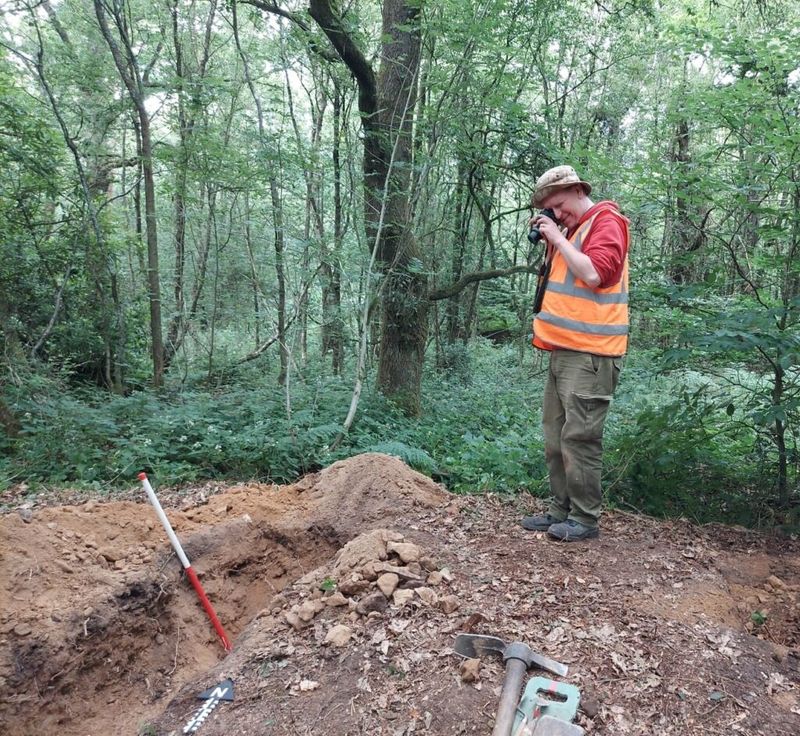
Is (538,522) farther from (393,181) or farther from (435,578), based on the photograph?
(393,181)

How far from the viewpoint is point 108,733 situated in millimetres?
2760

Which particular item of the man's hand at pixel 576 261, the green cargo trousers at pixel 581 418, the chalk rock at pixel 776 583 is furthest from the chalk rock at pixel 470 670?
the man's hand at pixel 576 261

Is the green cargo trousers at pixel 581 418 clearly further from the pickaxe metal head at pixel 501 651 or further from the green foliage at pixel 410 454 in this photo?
the green foliage at pixel 410 454

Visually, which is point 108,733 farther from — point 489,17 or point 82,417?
point 489,17

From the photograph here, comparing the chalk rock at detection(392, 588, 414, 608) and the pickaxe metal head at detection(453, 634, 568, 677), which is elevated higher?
the pickaxe metal head at detection(453, 634, 568, 677)

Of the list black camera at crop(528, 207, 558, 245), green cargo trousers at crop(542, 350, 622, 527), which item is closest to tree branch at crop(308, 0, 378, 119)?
black camera at crop(528, 207, 558, 245)

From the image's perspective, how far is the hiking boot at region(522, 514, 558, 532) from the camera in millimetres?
3537

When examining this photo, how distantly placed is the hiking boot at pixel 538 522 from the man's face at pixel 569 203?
1.90 meters

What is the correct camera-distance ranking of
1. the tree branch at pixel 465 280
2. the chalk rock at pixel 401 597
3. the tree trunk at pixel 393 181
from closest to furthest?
the chalk rock at pixel 401 597 < the tree trunk at pixel 393 181 < the tree branch at pixel 465 280

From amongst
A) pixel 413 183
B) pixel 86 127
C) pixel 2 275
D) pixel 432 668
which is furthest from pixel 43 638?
pixel 86 127

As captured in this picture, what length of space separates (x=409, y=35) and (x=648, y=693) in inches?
266

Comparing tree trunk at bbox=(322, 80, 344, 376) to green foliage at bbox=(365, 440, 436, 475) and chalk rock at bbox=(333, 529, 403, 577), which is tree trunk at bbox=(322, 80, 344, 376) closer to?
green foliage at bbox=(365, 440, 436, 475)

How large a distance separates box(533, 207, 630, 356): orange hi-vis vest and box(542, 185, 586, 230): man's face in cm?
12

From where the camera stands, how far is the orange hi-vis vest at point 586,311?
10.2 feet
